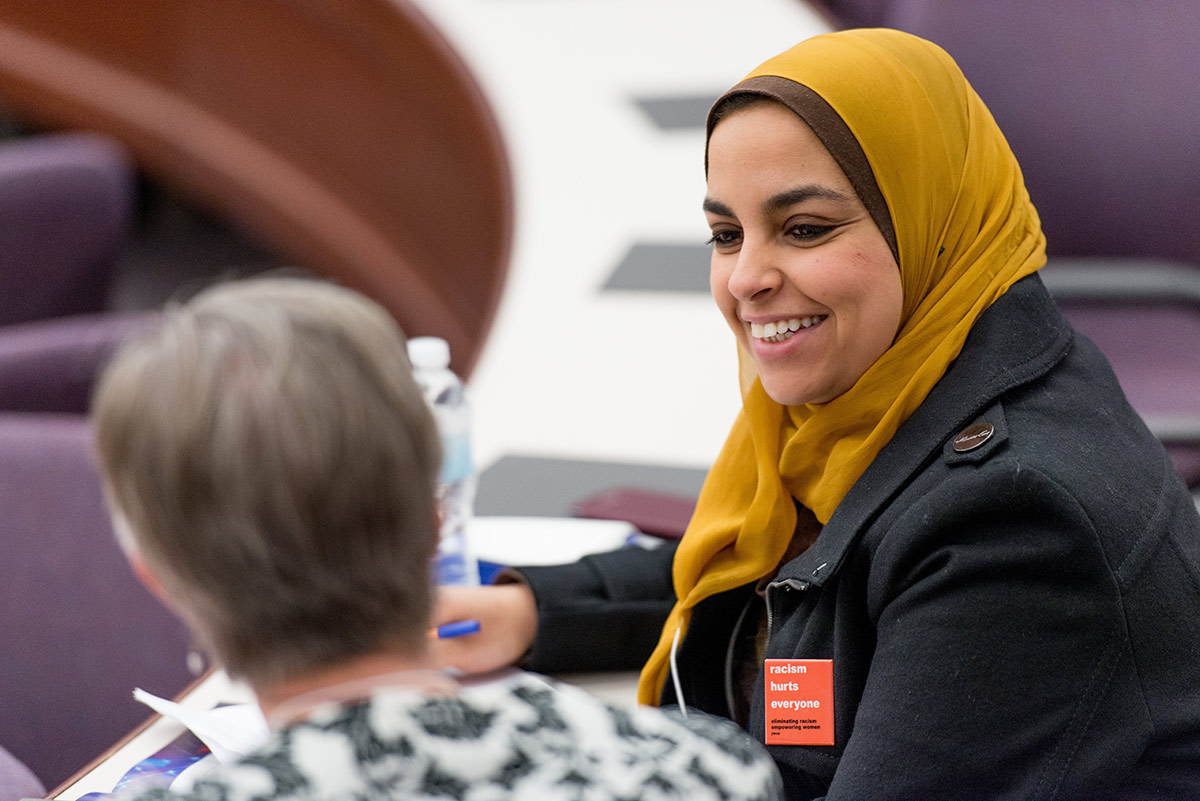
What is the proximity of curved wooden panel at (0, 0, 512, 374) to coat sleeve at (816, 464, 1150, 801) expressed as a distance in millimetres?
2377

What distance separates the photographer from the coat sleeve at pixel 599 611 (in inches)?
51.6

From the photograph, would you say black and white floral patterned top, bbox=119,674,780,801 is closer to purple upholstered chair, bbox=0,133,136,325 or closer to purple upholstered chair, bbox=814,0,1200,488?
purple upholstered chair, bbox=814,0,1200,488

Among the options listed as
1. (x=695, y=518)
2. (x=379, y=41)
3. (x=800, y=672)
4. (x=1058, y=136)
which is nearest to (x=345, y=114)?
(x=379, y=41)

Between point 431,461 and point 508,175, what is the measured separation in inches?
76.3

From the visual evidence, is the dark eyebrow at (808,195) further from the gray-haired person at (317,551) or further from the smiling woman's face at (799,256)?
the gray-haired person at (317,551)

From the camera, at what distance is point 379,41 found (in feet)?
10.6

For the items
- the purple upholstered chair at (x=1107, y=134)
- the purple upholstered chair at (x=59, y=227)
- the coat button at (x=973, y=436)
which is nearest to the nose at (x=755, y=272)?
the coat button at (x=973, y=436)

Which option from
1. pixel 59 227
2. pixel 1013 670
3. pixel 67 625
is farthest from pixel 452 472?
pixel 59 227

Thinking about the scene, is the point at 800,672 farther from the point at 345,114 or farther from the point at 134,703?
the point at 345,114

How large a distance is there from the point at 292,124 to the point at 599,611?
2.57 metres

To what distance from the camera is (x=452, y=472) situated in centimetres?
156

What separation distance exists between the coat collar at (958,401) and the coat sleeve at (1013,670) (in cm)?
10

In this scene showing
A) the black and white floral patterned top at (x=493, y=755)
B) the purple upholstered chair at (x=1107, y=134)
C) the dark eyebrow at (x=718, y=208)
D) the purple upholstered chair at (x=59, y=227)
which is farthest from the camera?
the purple upholstered chair at (x=59, y=227)

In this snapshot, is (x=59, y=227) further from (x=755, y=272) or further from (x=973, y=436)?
(x=973, y=436)
